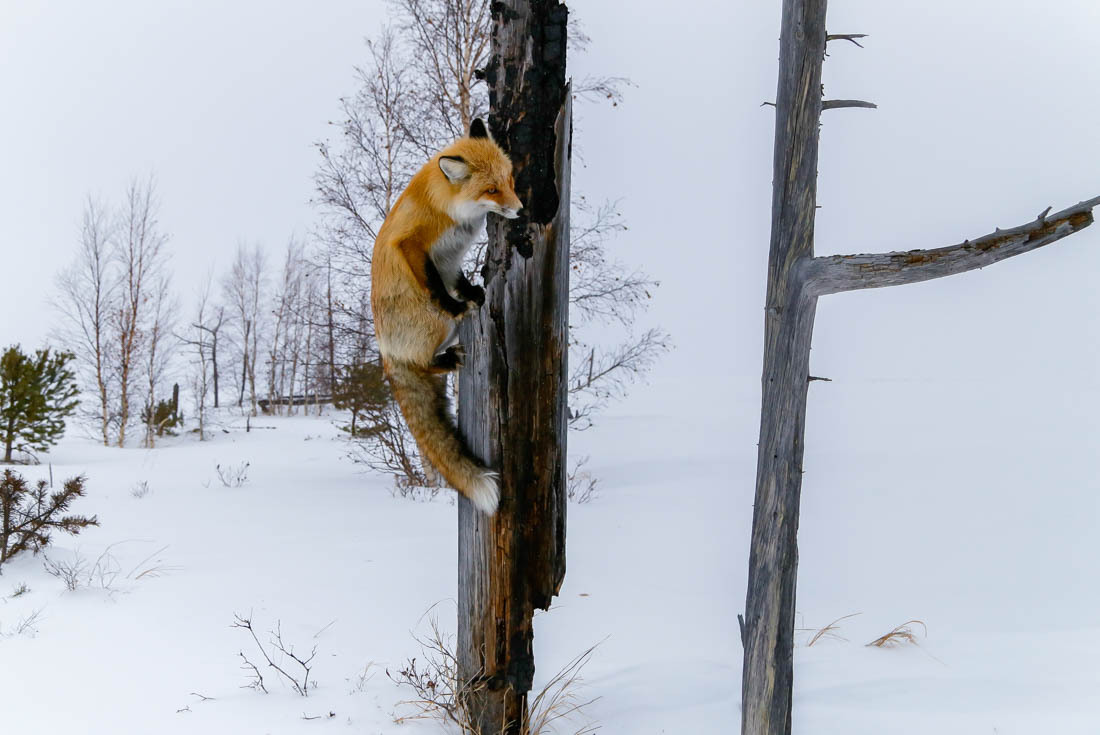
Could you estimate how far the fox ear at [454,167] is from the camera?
2.42 m

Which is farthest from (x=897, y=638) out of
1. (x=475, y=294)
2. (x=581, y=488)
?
(x=581, y=488)

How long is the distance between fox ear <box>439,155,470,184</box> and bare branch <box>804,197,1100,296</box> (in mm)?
1335

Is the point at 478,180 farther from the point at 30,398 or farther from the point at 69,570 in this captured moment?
the point at 30,398

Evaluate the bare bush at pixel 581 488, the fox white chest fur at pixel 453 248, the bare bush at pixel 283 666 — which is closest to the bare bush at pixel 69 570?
the bare bush at pixel 283 666

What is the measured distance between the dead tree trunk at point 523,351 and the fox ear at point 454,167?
1.05 feet

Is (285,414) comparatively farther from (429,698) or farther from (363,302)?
(429,698)

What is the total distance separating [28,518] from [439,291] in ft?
16.2

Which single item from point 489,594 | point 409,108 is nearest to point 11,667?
point 489,594

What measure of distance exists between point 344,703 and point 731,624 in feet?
8.66

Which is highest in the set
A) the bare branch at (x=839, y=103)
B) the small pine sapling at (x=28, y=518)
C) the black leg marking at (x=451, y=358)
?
the bare branch at (x=839, y=103)

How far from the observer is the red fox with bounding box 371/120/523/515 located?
2471 millimetres

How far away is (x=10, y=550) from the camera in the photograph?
5.41 m

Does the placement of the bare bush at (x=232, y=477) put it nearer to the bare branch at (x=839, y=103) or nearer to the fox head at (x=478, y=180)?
the fox head at (x=478, y=180)

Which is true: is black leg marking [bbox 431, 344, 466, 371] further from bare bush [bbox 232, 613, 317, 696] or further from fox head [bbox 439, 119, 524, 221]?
bare bush [bbox 232, 613, 317, 696]
